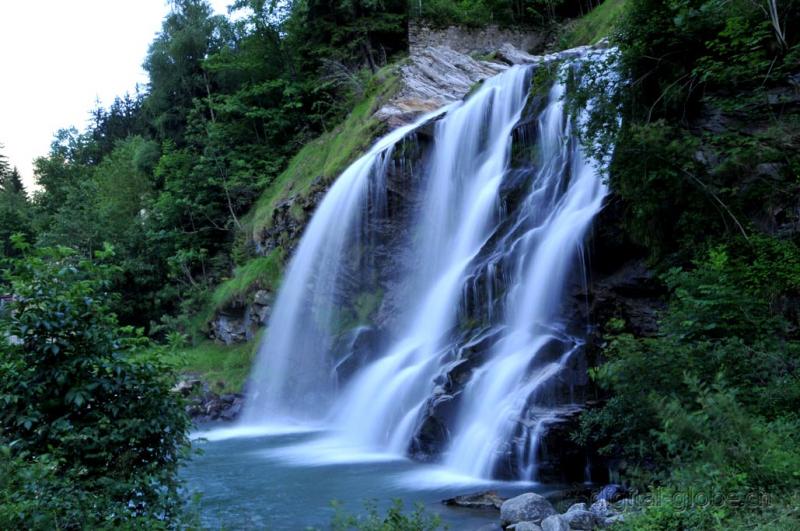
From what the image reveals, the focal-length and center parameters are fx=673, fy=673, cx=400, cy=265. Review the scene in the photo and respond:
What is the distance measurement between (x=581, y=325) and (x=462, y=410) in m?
2.52

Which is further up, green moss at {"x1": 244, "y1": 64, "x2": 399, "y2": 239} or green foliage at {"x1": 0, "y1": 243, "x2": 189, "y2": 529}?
green moss at {"x1": 244, "y1": 64, "x2": 399, "y2": 239}

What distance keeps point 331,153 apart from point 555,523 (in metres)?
18.2

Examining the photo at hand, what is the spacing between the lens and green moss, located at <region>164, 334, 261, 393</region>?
2181 cm

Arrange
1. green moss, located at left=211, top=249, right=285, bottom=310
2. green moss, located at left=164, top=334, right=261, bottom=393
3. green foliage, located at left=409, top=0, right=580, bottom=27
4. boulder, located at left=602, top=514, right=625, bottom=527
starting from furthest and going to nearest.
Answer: green foliage, located at left=409, top=0, right=580, bottom=27 → green moss, located at left=211, top=249, right=285, bottom=310 → green moss, located at left=164, top=334, right=261, bottom=393 → boulder, located at left=602, top=514, right=625, bottom=527

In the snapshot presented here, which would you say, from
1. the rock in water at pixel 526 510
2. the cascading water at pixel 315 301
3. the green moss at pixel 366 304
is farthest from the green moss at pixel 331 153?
the rock in water at pixel 526 510

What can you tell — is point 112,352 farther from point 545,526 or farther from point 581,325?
point 581,325

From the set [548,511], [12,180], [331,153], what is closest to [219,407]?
[331,153]

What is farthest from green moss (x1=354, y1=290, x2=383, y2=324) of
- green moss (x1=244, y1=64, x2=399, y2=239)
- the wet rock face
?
green moss (x1=244, y1=64, x2=399, y2=239)

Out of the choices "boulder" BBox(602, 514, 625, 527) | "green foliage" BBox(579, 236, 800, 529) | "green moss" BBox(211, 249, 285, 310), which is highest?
"green moss" BBox(211, 249, 285, 310)

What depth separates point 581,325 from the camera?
11.6 metres

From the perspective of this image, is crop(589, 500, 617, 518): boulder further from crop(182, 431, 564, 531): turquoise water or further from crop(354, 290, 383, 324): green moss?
crop(354, 290, 383, 324): green moss

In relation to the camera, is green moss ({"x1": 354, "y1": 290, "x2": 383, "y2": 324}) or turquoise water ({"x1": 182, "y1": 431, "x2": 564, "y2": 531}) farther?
green moss ({"x1": 354, "y1": 290, "x2": 383, "y2": 324})

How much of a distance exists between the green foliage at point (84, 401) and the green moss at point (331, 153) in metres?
15.7

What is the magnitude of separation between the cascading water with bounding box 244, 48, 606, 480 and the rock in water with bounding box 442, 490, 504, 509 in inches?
49.7
